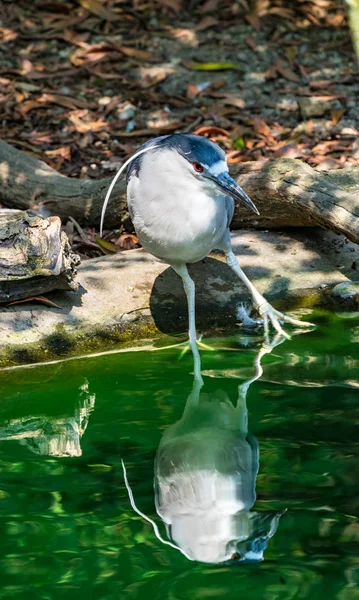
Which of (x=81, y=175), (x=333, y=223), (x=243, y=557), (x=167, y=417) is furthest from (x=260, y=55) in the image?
(x=243, y=557)

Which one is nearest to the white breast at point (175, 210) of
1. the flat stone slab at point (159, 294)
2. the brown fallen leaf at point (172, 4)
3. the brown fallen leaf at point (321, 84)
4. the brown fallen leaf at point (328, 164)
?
the flat stone slab at point (159, 294)

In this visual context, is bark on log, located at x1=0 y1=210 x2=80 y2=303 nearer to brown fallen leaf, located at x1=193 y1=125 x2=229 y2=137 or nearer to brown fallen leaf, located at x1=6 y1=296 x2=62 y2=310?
brown fallen leaf, located at x1=6 y1=296 x2=62 y2=310

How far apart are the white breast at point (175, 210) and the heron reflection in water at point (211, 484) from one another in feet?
2.25

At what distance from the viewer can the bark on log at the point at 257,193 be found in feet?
16.8

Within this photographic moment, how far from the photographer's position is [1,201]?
6422mm

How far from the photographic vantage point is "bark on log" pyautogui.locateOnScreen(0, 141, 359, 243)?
16.8 ft

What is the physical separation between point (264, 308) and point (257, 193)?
2.57 ft

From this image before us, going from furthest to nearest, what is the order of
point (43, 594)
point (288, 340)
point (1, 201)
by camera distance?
point (1, 201)
point (288, 340)
point (43, 594)

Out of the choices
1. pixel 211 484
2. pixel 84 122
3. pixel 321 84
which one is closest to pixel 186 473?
pixel 211 484

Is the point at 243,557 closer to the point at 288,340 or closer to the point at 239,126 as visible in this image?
the point at 288,340

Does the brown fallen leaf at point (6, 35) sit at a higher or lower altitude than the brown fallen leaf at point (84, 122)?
higher

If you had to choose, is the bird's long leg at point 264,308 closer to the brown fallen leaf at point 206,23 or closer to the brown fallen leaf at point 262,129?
the brown fallen leaf at point 262,129

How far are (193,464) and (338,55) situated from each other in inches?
212

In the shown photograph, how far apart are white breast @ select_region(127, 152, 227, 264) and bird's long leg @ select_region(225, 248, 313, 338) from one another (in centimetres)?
49
